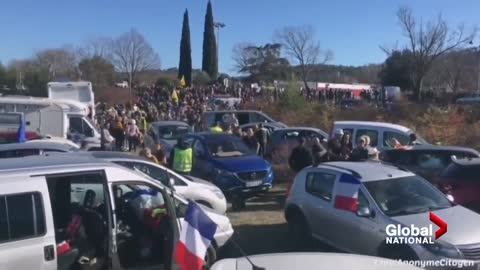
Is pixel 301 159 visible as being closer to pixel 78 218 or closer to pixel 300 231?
pixel 300 231

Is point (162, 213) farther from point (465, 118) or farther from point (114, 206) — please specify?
point (465, 118)

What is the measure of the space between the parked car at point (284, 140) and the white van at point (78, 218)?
12124 millimetres

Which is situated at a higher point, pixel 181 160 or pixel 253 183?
pixel 181 160

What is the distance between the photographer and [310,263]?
3.79 metres

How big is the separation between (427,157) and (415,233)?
606 cm

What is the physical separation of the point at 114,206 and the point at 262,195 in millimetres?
8689

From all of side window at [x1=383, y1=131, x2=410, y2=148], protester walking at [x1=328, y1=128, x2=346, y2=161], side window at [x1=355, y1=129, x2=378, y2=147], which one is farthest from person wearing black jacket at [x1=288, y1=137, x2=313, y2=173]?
side window at [x1=383, y1=131, x2=410, y2=148]

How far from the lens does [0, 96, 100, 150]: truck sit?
77.0 ft

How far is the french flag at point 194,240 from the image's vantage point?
17.0ft

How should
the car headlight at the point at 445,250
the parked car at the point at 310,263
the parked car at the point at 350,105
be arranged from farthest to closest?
1. the parked car at the point at 350,105
2. the car headlight at the point at 445,250
3. the parked car at the point at 310,263

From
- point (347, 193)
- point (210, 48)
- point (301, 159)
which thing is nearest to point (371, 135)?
point (301, 159)

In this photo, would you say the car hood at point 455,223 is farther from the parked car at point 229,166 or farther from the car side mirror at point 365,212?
the parked car at point 229,166

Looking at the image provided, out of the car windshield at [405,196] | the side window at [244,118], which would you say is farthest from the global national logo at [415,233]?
the side window at [244,118]

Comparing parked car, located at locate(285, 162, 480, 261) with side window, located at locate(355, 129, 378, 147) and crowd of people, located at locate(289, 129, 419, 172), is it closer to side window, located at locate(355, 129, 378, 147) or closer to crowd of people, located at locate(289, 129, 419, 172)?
crowd of people, located at locate(289, 129, 419, 172)
